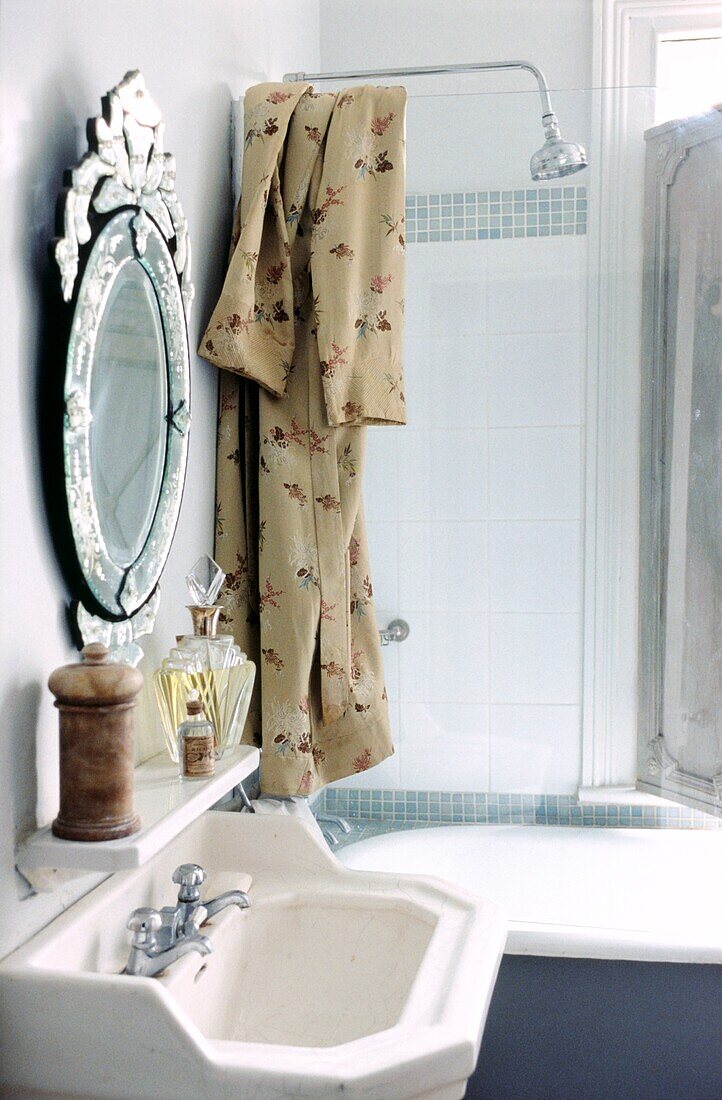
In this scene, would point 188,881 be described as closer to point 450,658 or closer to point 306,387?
point 306,387

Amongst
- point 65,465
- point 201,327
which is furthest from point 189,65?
point 65,465

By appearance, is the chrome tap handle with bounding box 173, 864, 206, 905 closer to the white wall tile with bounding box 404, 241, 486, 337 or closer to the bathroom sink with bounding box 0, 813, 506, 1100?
the bathroom sink with bounding box 0, 813, 506, 1100

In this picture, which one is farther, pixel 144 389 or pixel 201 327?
pixel 201 327

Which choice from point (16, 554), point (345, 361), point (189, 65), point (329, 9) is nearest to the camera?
point (16, 554)

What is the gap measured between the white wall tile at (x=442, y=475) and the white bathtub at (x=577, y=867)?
627 mm

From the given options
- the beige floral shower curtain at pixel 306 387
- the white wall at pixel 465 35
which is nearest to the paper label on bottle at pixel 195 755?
the beige floral shower curtain at pixel 306 387

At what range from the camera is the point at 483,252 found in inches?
82.9

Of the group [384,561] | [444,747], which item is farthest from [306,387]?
[444,747]

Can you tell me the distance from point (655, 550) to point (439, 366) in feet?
1.83

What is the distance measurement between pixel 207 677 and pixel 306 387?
0.61 metres

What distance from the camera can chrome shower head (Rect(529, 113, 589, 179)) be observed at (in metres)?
2.02

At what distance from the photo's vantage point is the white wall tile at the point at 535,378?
212 cm

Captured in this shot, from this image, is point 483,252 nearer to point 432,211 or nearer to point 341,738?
point 432,211

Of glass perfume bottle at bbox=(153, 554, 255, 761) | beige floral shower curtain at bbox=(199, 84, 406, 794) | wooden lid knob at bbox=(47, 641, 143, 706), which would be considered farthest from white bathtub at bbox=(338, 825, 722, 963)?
wooden lid knob at bbox=(47, 641, 143, 706)
